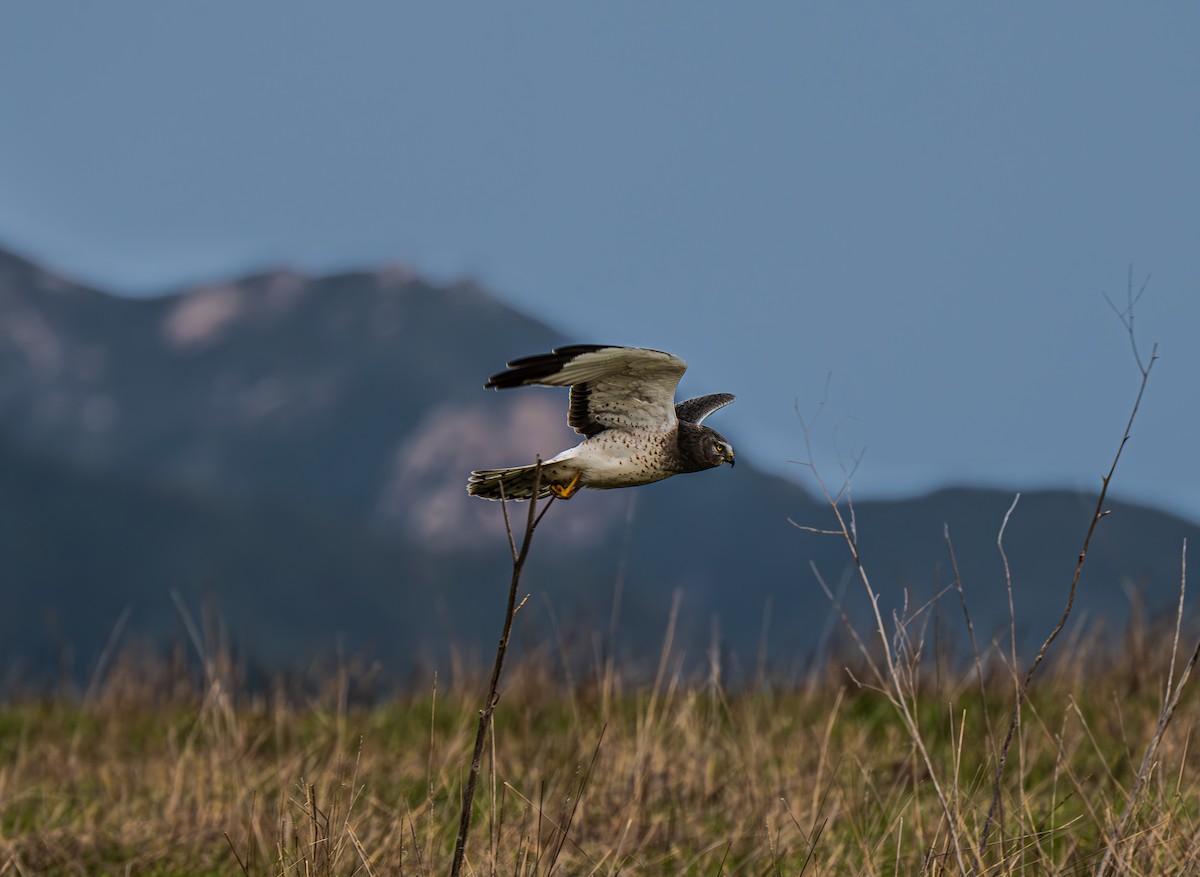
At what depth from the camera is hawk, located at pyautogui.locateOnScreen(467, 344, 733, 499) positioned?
2072 mm

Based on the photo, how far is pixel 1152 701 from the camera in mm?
7172

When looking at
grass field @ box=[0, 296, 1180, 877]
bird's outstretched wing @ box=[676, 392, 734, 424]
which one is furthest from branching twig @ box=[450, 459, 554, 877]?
bird's outstretched wing @ box=[676, 392, 734, 424]

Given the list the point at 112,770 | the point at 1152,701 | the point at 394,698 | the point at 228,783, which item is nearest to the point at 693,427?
the point at 228,783

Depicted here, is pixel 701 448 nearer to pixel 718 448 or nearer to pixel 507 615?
pixel 718 448

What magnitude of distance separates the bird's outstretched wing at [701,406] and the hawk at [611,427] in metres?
0.40

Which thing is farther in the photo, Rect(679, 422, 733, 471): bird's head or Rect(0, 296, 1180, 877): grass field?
Rect(0, 296, 1180, 877): grass field

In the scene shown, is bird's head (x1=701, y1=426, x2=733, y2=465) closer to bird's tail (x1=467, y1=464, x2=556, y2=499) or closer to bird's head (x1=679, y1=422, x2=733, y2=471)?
bird's head (x1=679, y1=422, x2=733, y2=471)

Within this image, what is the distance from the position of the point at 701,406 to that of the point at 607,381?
0.75 meters

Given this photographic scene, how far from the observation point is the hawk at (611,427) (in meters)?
2.07

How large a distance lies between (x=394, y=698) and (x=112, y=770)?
8.22ft

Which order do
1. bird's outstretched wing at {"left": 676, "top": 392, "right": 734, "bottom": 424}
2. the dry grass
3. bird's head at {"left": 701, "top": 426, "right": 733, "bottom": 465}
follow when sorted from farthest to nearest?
1. the dry grass
2. bird's outstretched wing at {"left": 676, "top": 392, "right": 734, "bottom": 424}
3. bird's head at {"left": 701, "top": 426, "right": 733, "bottom": 465}

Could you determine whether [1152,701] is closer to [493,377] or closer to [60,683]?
[493,377]

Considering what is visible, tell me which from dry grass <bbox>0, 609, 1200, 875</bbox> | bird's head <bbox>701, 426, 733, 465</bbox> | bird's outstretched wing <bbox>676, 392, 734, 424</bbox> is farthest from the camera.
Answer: dry grass <bbox>0, 609, 1200, 875</bbox>

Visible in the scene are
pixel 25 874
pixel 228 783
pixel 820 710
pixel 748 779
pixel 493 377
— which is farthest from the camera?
pixel 820 710
